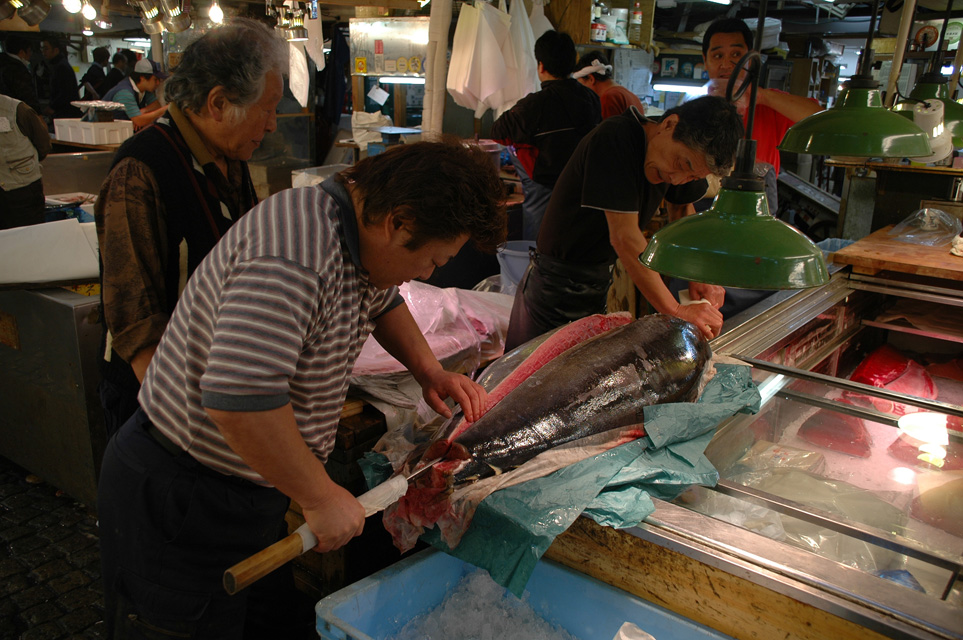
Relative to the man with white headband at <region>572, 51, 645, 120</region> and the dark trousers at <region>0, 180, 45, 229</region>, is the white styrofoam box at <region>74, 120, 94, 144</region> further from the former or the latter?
the man with white headband at <region>572, 51, 645, 120</region>

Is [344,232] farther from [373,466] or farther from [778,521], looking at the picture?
[778,521]

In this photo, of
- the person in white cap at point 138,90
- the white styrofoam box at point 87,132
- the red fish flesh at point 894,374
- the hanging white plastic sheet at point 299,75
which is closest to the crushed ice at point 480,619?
the red fish flesh at point 894,374

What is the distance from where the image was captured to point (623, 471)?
191cm

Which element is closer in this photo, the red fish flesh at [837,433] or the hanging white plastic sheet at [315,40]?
the red fish flesh at [837,433]

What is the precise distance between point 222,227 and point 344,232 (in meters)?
0.87

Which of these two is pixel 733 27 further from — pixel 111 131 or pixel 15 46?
pixel 15 46

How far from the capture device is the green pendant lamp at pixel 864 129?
2246 mm

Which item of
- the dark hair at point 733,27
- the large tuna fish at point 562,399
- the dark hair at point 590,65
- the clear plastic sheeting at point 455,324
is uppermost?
the dark hair at point 733,27

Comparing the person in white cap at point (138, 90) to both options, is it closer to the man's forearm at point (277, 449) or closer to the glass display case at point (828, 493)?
the glass display case at point (828, 493)

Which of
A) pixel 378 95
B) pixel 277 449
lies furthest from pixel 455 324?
pixel 378 95

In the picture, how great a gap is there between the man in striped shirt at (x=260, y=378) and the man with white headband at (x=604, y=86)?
4030 mm

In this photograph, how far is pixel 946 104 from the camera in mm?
3453

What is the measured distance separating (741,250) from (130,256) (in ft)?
5.33

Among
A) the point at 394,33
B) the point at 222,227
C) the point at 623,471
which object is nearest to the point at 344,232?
the point at 222,227
